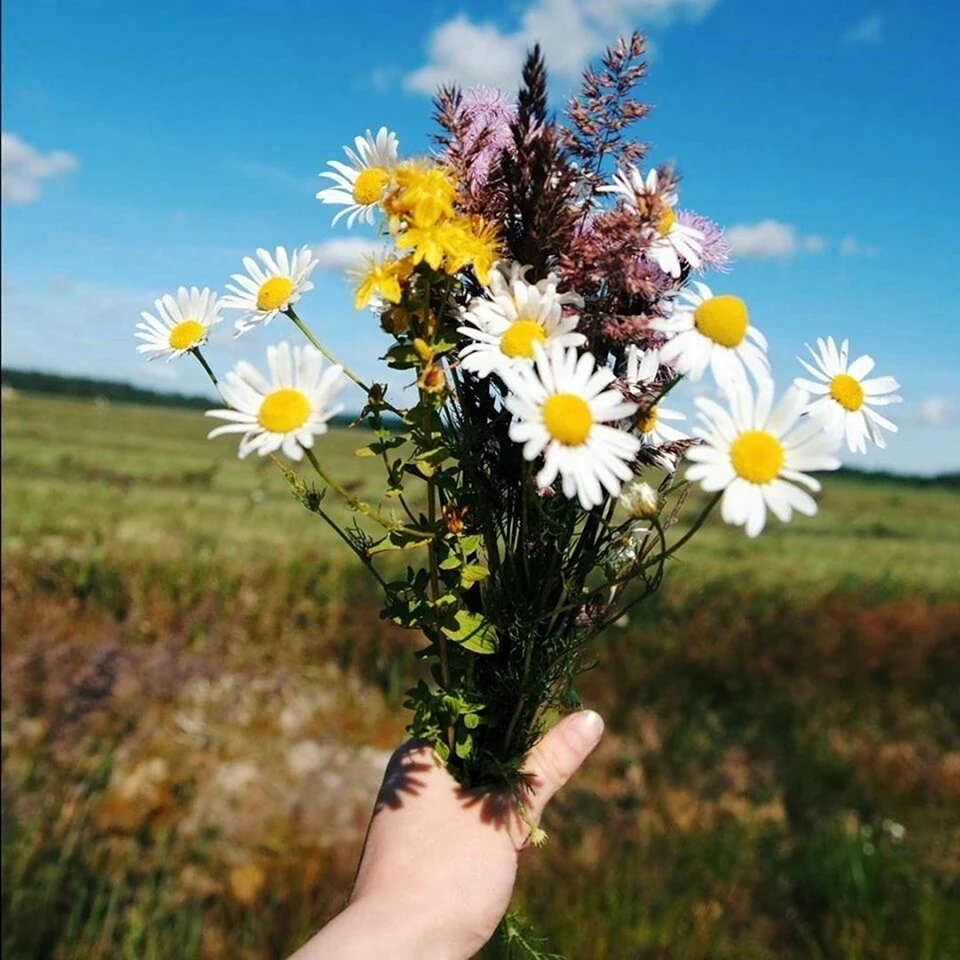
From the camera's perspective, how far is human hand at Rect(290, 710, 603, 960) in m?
1.56

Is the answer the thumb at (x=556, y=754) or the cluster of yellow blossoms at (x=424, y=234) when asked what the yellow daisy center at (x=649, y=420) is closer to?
the cluster of yellow blossoms at (x=424, y=234)

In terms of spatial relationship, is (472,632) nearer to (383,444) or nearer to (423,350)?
(383,444)

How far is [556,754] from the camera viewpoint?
5.77 ft

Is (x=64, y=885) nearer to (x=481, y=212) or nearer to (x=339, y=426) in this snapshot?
(x=339, y=426)

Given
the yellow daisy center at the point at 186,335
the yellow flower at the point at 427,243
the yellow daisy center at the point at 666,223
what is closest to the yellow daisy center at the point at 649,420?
the yellow daisy center at the point at 666,223

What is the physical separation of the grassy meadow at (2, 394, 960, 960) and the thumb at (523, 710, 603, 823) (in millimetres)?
350

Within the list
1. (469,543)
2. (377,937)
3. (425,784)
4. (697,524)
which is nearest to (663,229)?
(697,524)

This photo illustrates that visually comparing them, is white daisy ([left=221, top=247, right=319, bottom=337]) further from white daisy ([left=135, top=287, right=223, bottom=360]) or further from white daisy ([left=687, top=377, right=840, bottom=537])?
white daisy ([left=687, top=377, right=840, bottom=537])

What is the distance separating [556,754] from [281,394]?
0.96m

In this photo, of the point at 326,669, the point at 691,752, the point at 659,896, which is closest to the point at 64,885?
the point at 659,896

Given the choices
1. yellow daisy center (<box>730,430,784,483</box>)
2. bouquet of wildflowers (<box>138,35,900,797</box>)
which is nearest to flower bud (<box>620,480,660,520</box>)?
bouquet of wildflowers (<box>138,35,900,797</box>)

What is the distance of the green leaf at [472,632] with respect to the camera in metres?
1.54

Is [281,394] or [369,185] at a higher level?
[369,185]

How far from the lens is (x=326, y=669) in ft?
25.5
